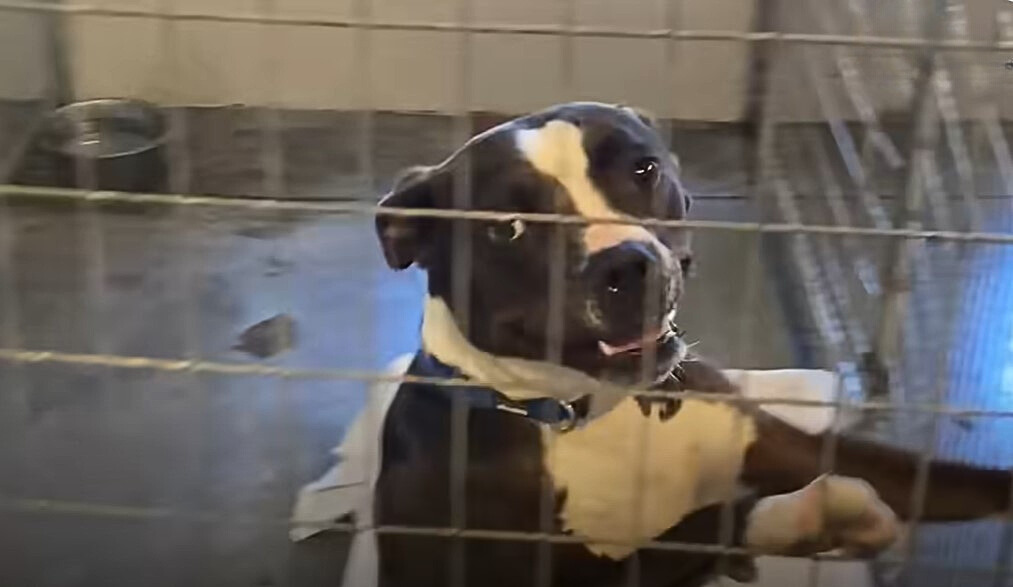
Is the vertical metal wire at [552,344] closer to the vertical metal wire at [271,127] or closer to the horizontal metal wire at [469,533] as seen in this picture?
the horizontal metal wire at [469,533]

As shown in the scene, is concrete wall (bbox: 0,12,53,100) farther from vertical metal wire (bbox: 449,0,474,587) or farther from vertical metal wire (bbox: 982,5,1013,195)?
vertical metal wire (bbox: 982,5,1013,195)

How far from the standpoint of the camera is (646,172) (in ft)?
3.95

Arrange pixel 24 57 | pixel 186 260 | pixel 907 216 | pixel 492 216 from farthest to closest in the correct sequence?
pixel 24 57 → pixel 186 260 → pixel 907 216 → pixel 492 216

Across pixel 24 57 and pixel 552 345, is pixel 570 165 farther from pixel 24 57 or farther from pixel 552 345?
pixel 24 57

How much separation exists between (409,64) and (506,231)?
3.40 ft

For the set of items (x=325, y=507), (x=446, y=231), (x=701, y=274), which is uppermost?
(x=446, y=231)

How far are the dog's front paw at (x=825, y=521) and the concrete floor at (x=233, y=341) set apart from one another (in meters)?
0.12

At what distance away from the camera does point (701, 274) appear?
1.74 meters

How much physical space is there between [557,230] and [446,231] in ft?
0.39

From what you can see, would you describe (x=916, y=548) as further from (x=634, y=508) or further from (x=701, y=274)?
→ (x=701, y=274)

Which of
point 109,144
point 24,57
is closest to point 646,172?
point 109,144

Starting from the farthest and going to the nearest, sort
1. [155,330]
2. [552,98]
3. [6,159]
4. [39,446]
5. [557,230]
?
[552,98], [6,159], [155,330], [39,446], [557,230]

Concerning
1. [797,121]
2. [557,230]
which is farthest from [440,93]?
[557,230]

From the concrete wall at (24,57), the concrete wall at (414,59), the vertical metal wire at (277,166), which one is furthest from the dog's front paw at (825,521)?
the concrete wall at (24,57)
